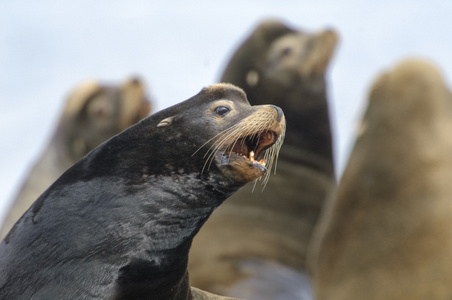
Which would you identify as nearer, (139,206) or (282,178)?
(139,206)

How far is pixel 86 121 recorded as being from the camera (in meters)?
10.6

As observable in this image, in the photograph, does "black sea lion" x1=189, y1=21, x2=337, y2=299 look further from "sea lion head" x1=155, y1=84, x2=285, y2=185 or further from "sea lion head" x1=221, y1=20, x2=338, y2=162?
"sea lion head" x1=155, y1=84, x2=285, y2=185

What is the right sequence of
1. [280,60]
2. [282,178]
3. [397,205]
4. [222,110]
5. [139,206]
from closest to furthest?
[139,206] → [222,110] → [397,205] → [282,178] → [280,60]

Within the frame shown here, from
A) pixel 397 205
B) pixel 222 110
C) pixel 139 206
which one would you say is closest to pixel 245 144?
pixel 222 110

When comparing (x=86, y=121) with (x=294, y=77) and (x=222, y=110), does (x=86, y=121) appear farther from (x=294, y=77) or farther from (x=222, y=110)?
(x=222, y=110)

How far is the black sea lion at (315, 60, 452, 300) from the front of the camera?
21.9ft

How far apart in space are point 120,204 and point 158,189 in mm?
172

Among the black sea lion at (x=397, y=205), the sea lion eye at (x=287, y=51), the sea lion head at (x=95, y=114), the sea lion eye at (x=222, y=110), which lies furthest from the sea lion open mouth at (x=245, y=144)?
the sea lion head at (x=95, y=114)

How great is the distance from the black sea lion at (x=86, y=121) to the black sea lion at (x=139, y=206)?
6205mm

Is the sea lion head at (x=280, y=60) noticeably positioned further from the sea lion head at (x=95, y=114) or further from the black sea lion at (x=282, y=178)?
the sea lion head at (x=95, y=114)

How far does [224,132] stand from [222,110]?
12cm

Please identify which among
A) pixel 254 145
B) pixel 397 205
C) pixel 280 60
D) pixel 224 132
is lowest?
pixel 397 205

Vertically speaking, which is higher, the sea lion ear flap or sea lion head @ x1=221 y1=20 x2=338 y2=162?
the sea lion ear flap

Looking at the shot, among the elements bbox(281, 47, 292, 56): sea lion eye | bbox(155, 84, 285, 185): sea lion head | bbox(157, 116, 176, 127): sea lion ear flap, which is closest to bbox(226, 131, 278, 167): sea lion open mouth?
bbox(155, 84, 285, 185): sea lion head
